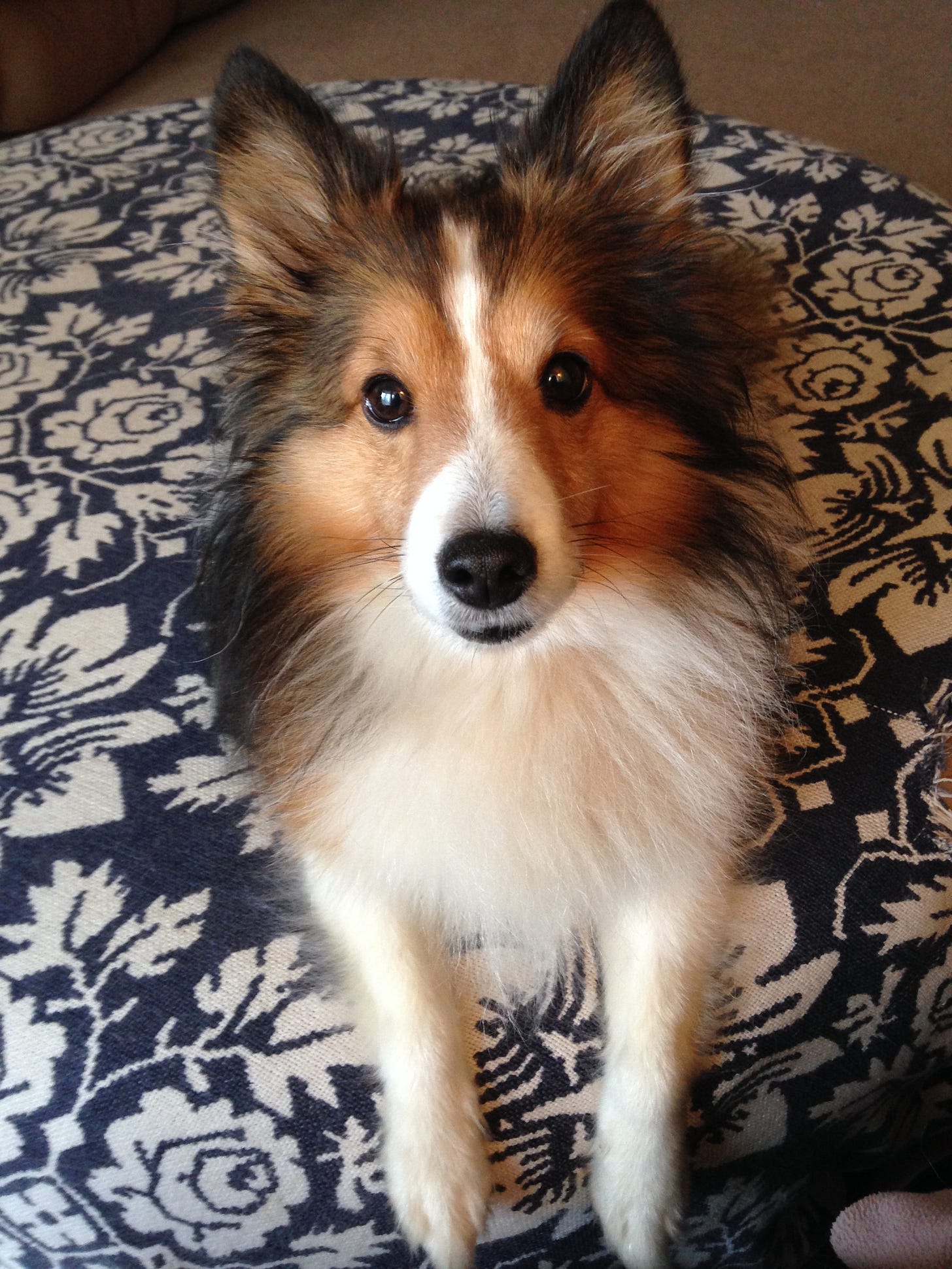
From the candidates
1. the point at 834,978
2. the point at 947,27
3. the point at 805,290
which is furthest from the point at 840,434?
the point at 947,27

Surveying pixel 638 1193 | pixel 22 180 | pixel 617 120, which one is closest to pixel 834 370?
pixel 617 120

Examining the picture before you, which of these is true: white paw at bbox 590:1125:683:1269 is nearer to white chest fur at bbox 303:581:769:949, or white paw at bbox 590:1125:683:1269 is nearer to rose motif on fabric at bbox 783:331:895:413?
white chest fur at bbox 303:581:769:949

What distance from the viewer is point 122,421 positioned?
2.51m

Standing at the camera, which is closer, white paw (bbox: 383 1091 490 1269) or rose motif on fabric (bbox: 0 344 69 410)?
white paw (bbox: 383 1091 490 1269)

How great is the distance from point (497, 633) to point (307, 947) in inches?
24.1

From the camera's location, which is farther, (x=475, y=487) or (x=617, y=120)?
(x=617, y=120)

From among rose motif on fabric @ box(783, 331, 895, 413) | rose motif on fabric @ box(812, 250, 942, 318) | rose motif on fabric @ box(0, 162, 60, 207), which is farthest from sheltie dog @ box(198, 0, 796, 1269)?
rose motif on fabric @ box(0, 162, 60, 207)

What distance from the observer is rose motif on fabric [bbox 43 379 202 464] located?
245 cm

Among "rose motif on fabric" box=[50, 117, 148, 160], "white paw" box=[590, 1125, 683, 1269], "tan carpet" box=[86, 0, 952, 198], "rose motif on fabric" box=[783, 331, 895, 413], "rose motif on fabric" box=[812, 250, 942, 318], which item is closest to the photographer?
"white paw" box=[590, 1125, 683, 1269]

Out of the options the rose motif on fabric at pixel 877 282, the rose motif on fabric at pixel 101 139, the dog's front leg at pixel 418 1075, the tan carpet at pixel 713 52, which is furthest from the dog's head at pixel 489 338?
the tan carpet at pixel 713 52

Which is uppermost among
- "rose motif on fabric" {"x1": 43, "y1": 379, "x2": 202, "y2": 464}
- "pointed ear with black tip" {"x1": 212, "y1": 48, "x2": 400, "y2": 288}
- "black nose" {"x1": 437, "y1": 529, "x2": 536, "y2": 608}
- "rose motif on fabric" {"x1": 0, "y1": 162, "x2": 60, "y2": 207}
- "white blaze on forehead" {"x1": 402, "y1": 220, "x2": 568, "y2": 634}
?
"rose motif on fabric" {"x1": 0, "y1": 162, "x2": 60, "y2": 207}

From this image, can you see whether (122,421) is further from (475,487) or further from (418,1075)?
(418,1075)

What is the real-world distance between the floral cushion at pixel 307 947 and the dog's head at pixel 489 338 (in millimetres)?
509

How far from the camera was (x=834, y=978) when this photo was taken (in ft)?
5.05
